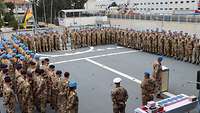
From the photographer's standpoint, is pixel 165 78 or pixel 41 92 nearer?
pixel 41 92

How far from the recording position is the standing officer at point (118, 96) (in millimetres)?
6500

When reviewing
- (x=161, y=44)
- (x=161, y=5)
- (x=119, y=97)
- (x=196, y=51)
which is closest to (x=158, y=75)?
(x=119, y=97)

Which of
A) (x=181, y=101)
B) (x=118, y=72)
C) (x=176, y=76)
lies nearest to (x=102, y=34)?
(x=118, y=72)

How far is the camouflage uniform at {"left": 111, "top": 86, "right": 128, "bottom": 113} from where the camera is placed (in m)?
6.51

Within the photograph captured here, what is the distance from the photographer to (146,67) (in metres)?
12.8

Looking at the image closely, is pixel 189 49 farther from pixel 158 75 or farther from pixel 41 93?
pixel 41 93

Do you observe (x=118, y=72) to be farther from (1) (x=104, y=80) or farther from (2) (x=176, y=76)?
A: (2) (x=176, y=76)

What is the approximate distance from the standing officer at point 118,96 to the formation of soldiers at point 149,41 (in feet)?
24.4

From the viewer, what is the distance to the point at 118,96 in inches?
258

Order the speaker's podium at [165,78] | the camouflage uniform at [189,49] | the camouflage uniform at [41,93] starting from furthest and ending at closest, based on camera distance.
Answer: the camouflage uniform at [189,49] → the speaker's podium at [165,78] → the camouflage uniform at [41,93]

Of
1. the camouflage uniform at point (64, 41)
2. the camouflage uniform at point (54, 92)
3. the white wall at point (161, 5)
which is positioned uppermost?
the white wall at point (161, 5)

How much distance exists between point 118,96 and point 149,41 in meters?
9.69

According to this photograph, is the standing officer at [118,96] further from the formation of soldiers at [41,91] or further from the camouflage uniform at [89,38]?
the camouflage uniform at [89,38]

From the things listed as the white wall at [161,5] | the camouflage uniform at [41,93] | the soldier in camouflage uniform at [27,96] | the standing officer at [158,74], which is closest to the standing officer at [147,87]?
the standing officer at [158,74]
